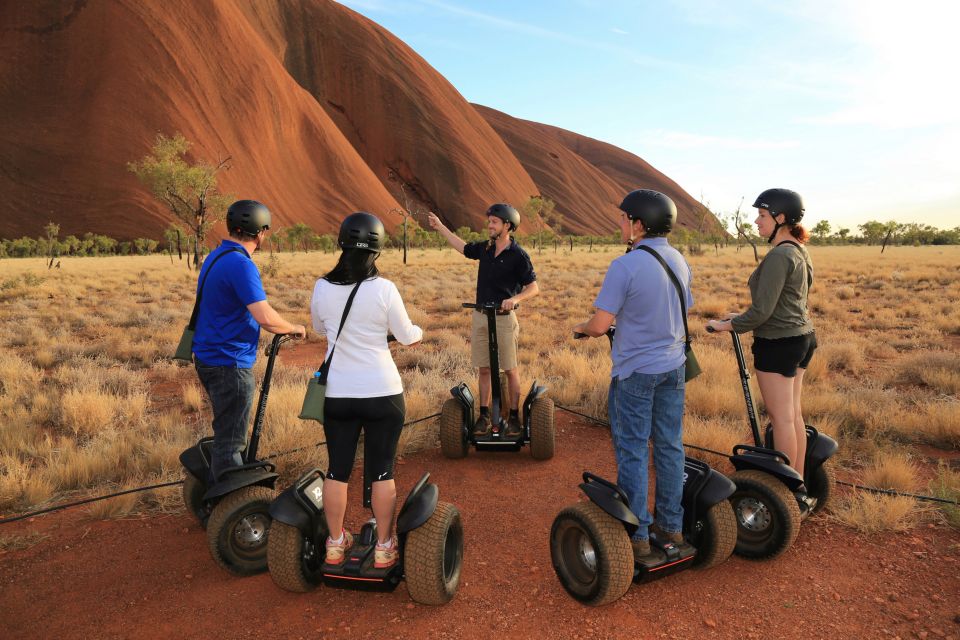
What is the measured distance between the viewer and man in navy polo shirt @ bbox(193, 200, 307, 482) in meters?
3.41

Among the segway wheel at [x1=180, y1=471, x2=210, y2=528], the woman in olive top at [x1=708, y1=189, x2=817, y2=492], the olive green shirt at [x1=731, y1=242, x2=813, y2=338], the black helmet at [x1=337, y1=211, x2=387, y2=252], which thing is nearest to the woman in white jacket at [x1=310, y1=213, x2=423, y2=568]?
the black helmet at [x1=337, y1=211, x2=387, y2=252]

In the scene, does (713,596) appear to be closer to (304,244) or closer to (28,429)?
(28,429)

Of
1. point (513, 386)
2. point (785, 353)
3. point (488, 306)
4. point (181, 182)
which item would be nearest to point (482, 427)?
point (513, 386)

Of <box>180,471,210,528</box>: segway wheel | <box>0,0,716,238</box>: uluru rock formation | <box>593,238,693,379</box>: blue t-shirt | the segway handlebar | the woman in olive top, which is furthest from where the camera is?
<box>0,0,716,238</box>: uluru rock formation

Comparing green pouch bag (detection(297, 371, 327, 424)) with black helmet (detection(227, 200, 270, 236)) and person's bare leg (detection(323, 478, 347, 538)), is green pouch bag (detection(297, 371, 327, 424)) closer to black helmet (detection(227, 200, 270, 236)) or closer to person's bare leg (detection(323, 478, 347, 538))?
person's bare leg (detection(323, 478, 347, 538))

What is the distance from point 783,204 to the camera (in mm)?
3719

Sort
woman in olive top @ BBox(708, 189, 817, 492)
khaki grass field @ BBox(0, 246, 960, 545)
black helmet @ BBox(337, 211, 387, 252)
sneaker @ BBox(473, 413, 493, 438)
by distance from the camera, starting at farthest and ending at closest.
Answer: sneaker @ BBox(473, 413, 493, 438) < khaki grass field @ BBox(0, 246, 960, 545) < woman in olive top @ BBox(708, 189, 817, 492) < black helmet @ BBox(337, 211, 387, 252)

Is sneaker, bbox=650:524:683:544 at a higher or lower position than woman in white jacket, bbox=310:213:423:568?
lower

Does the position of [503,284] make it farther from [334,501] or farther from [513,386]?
[334,501]

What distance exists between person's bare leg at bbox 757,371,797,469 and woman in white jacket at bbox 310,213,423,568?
253 centimetres

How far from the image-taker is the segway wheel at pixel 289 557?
3.21 meters

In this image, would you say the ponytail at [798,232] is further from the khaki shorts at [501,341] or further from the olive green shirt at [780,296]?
the khaki shorts at [501,341]

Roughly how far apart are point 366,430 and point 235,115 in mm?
73336

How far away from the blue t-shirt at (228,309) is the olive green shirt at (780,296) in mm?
3160
